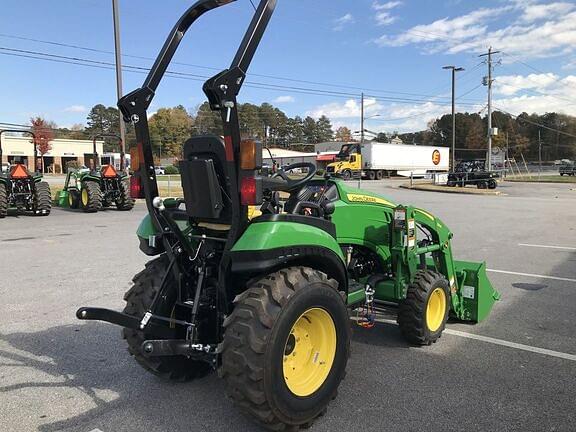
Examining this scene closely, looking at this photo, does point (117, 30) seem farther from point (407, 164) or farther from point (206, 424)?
point (407, 164)

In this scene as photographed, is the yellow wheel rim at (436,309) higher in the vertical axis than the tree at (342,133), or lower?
lower

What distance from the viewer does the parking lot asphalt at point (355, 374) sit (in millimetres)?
3205

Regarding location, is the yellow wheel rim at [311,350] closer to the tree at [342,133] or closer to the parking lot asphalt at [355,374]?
the parking lot asphalt at [355,374]

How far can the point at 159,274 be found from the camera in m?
3.73

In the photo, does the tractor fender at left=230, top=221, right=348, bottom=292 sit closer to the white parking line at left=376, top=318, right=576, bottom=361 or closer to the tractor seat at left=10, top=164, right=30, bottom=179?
the white parking line at left=376, top=318, right=576, bottom=361

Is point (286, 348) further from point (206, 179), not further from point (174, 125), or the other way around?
point (174, 125)

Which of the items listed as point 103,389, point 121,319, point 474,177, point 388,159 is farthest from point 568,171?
point 121,319

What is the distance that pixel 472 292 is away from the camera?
17.0ft

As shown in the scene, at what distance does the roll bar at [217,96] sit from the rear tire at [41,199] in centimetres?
1413

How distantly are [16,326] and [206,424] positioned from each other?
2.93 m

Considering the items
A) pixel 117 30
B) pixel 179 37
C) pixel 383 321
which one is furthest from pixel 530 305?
pixel 117 30

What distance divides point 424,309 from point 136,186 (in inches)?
104

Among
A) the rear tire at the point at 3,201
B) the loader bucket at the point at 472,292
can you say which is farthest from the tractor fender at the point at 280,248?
the rear tire at the point at 3,201

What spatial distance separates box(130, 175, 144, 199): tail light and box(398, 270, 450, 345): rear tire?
2.45 metres
